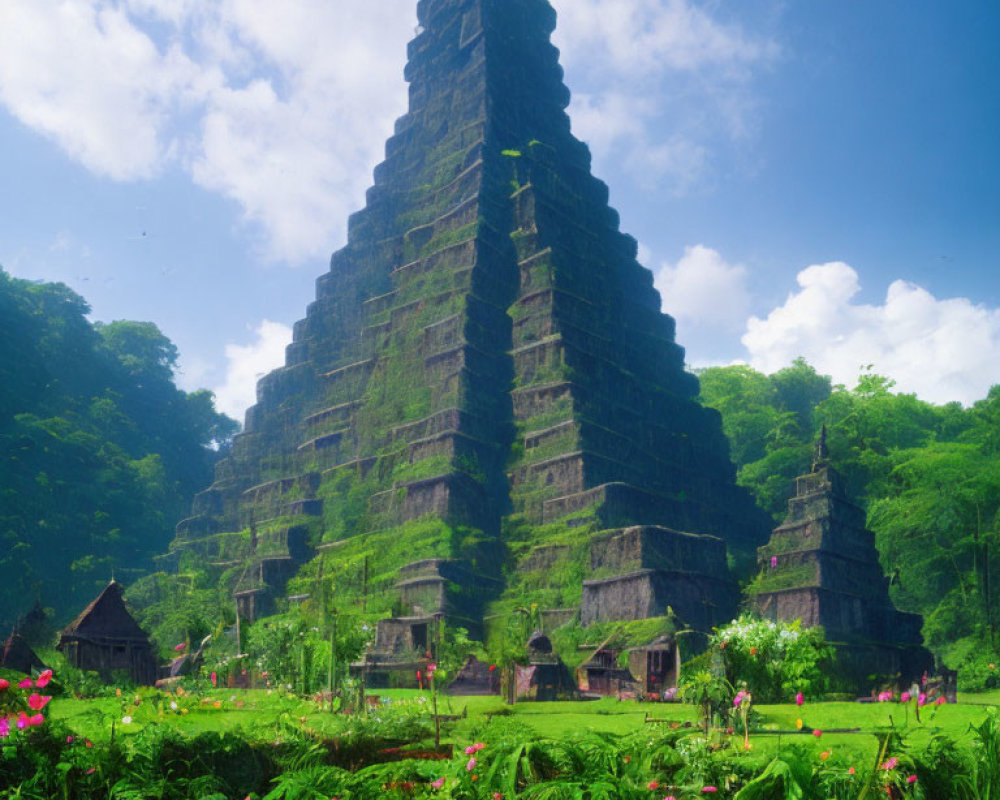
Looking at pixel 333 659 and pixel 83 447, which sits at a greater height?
pixel 83 447

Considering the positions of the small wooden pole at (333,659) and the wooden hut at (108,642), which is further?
the wooden hut at (108,642)

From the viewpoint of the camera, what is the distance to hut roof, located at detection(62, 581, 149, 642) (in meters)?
29.1

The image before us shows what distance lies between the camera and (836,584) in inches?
1585

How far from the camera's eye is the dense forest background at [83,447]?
58.2 meters

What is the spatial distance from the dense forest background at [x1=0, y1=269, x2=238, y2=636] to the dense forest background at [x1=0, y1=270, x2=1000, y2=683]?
12 cm

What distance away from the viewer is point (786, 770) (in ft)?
24.0

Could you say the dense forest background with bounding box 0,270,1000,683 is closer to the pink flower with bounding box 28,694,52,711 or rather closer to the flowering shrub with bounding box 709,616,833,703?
the flowering shrub with bounding box 709,616,833,703

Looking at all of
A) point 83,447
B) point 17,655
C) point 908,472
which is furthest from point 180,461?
point 908,472

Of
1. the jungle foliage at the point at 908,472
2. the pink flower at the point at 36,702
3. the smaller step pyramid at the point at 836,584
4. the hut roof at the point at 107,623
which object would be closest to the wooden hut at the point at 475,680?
the hut roof at the point at 107,623

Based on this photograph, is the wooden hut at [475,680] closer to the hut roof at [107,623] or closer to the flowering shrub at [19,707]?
the hut roof at [107,623]

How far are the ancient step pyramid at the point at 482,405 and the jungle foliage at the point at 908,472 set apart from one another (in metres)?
7.30

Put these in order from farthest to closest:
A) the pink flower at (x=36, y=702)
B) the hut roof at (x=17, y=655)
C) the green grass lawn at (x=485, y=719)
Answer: the hut roof at (x=17, y=655) → the green grass lawn at (x=485, y=719) → the pink flower at (x=36, y=702)

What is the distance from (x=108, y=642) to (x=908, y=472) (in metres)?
44.3

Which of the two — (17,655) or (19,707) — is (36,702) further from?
(17,655)
